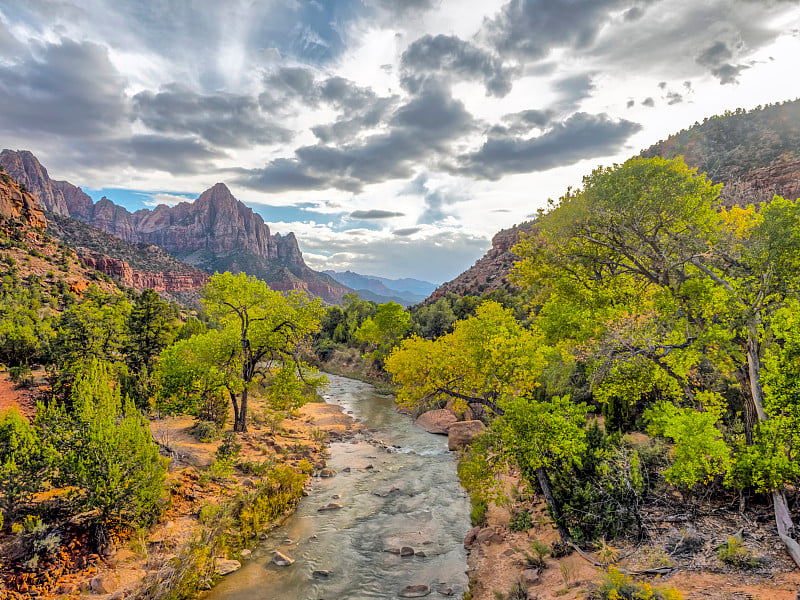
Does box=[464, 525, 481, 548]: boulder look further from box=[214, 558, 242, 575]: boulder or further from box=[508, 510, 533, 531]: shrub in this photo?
box=[214, 558, 242, 575]: boulder

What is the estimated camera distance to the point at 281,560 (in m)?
12.2

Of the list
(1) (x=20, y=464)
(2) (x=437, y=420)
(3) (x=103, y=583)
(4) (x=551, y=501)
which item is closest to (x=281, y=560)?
(3) (x=103, y=583)

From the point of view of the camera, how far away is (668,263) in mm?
12070

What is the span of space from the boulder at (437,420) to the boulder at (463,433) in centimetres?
358

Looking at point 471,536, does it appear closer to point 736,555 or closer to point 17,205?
point 736,555

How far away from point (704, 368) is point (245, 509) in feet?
62.5

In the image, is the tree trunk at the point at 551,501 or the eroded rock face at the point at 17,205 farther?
the eroded rock face at the point at 17,205

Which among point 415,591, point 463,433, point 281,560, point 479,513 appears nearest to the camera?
point 415,591

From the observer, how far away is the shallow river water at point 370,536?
1125 cm

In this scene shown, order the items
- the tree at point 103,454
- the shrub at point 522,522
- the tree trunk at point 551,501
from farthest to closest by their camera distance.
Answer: the shrub at point 522,522
the tree trunk at point 551,501
the tree at point 103,454

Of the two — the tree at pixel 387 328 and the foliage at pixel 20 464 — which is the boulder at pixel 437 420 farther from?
the tree at pixel 387 328

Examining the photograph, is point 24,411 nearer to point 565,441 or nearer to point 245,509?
point 245,509

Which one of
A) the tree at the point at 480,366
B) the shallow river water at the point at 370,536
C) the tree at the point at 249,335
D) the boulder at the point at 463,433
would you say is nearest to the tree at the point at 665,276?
the tree at the point at 480,366

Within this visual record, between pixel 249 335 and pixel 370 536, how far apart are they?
12702mm
